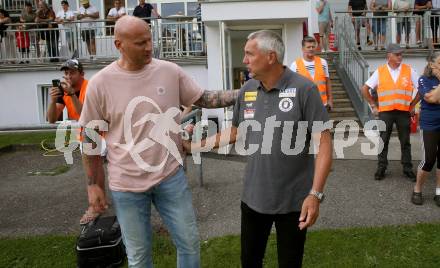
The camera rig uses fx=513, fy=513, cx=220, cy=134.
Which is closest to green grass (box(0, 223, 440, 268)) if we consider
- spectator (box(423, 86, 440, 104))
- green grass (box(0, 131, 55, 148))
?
spectator (box(423, 86, 440, 104))

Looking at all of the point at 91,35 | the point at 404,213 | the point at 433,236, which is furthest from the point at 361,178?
the point at 91,35

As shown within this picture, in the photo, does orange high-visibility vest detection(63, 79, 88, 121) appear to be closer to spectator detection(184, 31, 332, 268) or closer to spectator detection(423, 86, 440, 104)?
spectator detection(184, 31, 332, 268)

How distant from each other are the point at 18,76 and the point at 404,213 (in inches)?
468

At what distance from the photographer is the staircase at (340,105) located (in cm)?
1188

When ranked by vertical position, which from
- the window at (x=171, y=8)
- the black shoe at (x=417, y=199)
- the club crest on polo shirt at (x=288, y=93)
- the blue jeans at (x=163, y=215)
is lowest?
the black shoe at (x=417, y=199)

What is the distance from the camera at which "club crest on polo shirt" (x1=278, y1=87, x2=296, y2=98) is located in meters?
3.07

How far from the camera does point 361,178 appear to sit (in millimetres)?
7566

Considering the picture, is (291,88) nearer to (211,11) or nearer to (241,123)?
(241,123)

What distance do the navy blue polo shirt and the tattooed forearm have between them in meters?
0.39

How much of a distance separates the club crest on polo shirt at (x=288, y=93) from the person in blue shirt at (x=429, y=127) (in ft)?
11.6

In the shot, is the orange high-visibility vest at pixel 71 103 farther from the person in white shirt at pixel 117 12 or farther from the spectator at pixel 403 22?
the spectator at pixel 403 22

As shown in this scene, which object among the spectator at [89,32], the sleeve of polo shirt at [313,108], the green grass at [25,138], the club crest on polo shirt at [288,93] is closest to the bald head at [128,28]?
the club crest on polo shirt at [288,93]

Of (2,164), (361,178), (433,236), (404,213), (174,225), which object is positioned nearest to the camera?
(174,225)

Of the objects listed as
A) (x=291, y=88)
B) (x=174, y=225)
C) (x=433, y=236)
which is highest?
(x=291, y=88)
